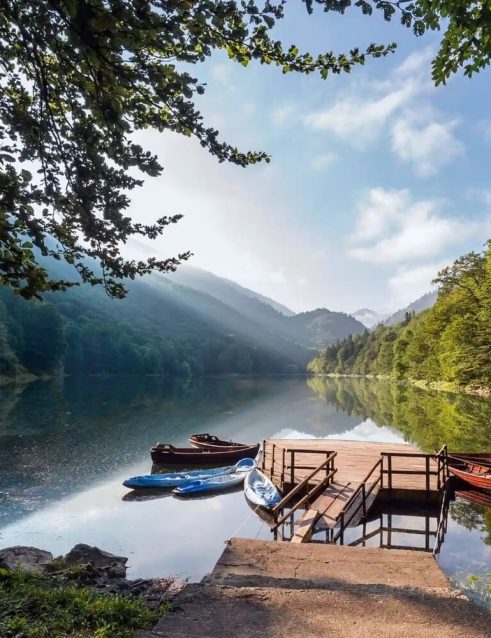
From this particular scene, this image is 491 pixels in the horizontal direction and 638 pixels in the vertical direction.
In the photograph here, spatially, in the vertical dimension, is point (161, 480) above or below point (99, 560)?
below

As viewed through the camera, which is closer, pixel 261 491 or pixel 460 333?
pixel 261 491

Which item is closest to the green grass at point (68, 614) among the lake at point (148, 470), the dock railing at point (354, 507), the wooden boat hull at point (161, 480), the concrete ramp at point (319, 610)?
the concrete ramp at point (319, 610)

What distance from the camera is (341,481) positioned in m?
18.6

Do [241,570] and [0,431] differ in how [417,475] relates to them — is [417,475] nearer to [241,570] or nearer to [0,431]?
[241,570]

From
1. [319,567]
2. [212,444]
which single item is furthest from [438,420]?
[319,567]

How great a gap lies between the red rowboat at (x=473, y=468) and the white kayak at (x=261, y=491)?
26.6 feet

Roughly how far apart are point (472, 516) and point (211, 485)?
11.5 meters

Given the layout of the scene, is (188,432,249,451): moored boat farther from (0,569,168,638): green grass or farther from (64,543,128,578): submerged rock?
(0,569,168,638): green grass

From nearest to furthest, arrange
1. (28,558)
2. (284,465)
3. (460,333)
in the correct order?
1. (28,558)
2. (284,465)
3. (460,333)

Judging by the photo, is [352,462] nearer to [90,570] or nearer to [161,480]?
[161,480]

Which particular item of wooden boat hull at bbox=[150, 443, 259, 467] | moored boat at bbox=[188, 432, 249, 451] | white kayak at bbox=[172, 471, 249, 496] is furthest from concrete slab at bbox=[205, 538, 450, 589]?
moored boat at bbox=[188, 432, 249, 451]

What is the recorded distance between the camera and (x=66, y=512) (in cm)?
1892

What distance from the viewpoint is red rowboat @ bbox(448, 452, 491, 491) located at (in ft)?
61.5

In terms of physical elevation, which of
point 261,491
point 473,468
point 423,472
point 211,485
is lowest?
point 211,485
